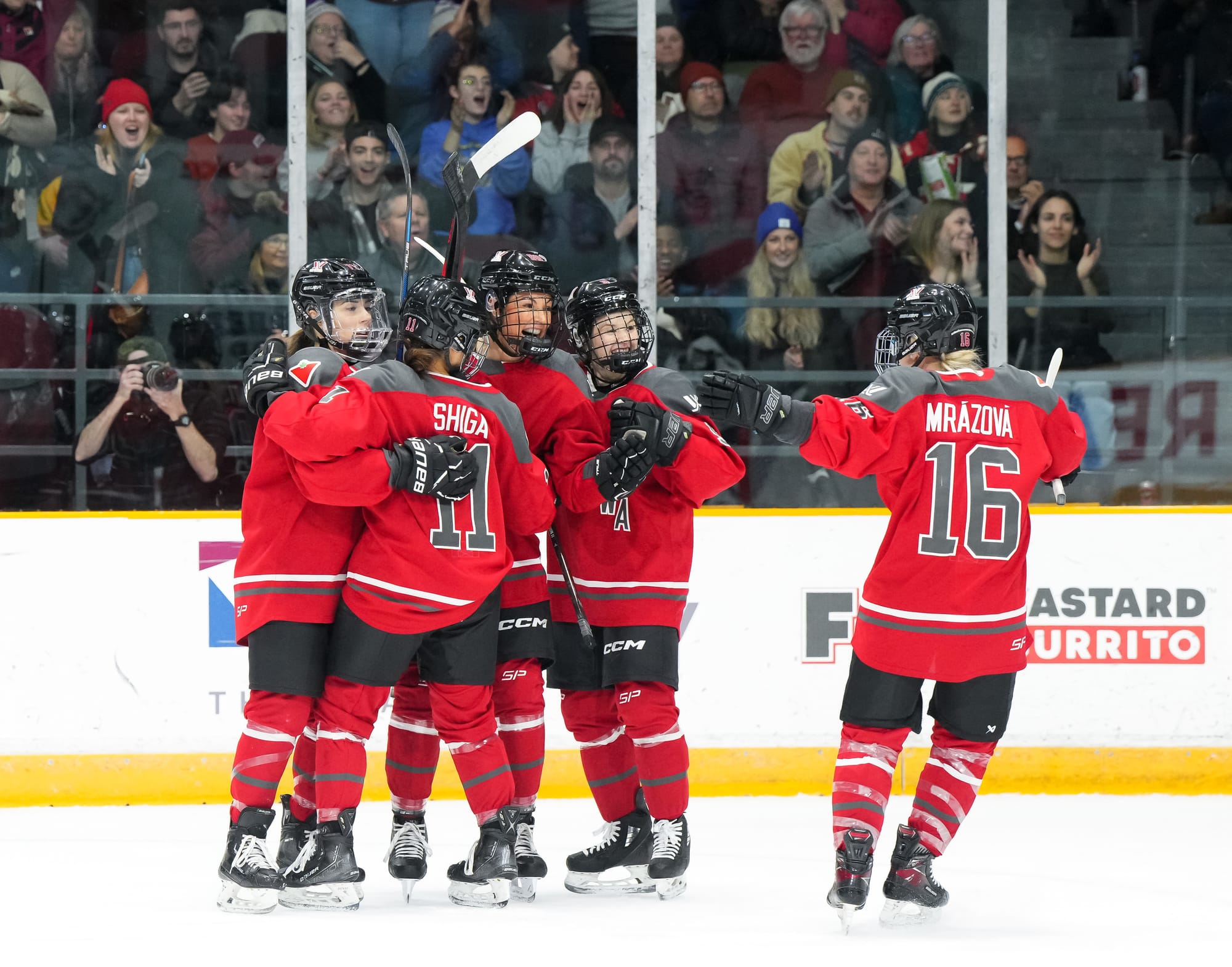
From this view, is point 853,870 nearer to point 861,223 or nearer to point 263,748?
point 263,748

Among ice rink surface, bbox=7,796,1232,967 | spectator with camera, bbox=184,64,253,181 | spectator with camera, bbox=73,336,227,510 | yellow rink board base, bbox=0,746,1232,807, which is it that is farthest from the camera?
spectator with camera, bbox=184,64,253,181

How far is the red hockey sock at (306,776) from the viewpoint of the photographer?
10.6 feet

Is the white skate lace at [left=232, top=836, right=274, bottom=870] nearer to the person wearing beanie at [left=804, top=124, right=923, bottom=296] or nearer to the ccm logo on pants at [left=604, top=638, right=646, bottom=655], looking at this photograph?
the ccm logo on pants at [left=604, top=638, right=646, bottom=655]

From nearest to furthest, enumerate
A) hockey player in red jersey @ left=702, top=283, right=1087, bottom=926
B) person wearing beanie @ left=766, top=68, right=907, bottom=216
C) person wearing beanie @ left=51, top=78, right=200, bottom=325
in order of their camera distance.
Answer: hockey player in red jersey @ left=702, top=283, right=1087, bottom=926
person wearing beanie @ left=51, top=78, right=200, bottom=325
person wearing beanie @ left=766, top=68, right=907, bottom=216

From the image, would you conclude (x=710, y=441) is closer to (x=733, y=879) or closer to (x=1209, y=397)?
(x=733, y=879)

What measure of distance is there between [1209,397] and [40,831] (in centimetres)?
400

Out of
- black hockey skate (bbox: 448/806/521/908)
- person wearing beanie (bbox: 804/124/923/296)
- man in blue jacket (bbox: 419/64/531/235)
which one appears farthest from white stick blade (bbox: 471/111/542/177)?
person wearing beanie (bbox: 804/124/923/296)

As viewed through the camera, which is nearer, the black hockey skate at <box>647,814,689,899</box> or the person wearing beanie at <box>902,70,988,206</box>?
the black hockey skate at <box>647,814,689,899</box>

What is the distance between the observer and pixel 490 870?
3.14m

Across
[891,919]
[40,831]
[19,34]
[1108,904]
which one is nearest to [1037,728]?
[1108,904]

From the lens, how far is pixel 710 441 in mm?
3207

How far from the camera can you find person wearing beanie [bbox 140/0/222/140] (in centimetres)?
536

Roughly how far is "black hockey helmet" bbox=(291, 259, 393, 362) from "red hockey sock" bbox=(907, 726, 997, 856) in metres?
1.45

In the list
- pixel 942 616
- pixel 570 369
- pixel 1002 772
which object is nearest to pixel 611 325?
pixel 570 369
